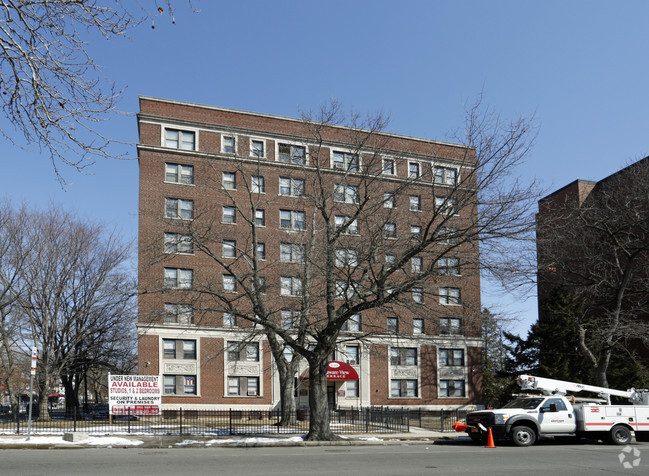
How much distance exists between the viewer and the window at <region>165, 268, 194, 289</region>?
47000 millimetres

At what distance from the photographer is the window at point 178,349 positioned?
47.1 m

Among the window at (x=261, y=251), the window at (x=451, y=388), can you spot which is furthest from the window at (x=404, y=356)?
the window at (x=261, y=251)

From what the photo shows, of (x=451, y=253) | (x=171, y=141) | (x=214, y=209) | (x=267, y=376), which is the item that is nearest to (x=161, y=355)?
(x=267, y=376)

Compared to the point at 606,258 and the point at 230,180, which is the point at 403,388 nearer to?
the point at 606,258

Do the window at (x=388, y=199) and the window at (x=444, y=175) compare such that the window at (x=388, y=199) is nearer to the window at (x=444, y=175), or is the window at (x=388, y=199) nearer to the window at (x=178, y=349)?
the window at (x=444, y=175)

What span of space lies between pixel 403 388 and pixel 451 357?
513 cm

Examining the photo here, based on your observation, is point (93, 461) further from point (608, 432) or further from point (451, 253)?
point (608, 432)

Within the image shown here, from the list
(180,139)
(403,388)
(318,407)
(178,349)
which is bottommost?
(403,388)

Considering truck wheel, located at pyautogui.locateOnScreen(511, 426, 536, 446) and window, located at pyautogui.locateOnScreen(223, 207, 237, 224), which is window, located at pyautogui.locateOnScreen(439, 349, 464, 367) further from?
truck wheel, located at pyautogui.locateOnScreen(511, 426, 536, 446)

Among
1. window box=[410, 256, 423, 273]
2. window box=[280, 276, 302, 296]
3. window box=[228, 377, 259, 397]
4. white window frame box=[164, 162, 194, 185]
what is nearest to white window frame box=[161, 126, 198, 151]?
white window frame box=[164, 162, 194, 185]

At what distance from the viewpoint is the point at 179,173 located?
48875 millimetres

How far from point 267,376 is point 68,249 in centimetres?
1785

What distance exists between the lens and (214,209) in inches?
1914

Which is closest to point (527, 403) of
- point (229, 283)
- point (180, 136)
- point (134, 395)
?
point (134, 395)
